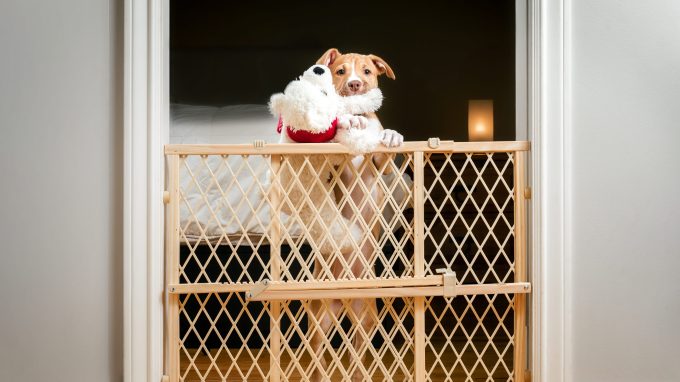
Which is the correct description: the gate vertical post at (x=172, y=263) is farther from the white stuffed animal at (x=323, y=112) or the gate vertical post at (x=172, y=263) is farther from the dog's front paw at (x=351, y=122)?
the dog's front paw at (x=351, y=122)

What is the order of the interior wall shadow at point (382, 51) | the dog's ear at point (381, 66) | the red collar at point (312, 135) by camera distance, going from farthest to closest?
the interior wall shadow at point (382, 51), the dog's ear at point (381, 66), the red collar at point (312, 135)

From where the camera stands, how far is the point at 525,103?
1648 millimetres

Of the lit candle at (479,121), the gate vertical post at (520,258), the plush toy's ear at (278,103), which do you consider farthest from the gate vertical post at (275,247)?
the lit candle at (479,121)

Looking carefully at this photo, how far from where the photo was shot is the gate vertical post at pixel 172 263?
1.59m

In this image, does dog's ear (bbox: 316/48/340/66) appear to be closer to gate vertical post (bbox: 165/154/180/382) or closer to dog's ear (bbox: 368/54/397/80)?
dog's ear (bbox: 368/54/397/80)
